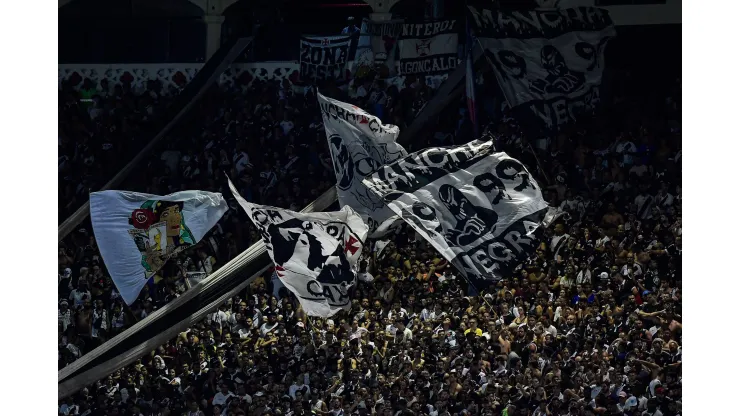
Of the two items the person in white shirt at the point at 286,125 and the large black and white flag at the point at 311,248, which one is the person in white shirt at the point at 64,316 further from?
the person in white shirt at the point at 286,125

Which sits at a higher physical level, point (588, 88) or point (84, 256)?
point (588, 88)

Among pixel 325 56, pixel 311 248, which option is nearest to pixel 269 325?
pixel 311 248

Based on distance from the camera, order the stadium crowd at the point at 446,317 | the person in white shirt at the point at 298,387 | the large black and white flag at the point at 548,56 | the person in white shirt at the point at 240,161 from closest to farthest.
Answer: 1. the stadium crowd at the point at 446,317
2. the person in white shirt at the point at 298,387
3. the large black and white flag at the point at 548,56
4. the person in white shirt at the point at 240,161

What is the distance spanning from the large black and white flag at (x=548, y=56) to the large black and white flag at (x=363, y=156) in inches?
170

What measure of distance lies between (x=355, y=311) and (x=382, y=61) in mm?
8949

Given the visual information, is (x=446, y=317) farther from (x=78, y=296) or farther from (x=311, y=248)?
(x=78, y=296)

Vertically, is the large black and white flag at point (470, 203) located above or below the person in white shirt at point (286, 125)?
below

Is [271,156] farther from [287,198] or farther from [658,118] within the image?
[658,118]

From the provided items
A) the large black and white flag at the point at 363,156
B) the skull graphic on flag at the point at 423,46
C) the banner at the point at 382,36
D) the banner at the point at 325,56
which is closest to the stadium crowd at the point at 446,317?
the large black and white flag at the point at 363,156

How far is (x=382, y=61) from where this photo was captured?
32594 millimetres

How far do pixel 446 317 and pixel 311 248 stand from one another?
227cm

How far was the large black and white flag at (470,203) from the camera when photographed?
22.9 meters

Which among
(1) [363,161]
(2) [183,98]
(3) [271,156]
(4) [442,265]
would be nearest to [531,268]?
(4) [442,265]

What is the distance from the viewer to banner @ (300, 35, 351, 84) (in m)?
31.9
